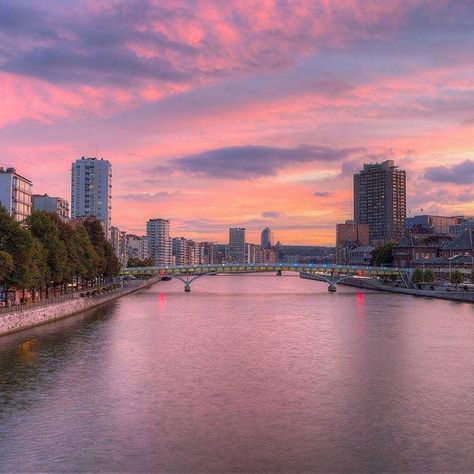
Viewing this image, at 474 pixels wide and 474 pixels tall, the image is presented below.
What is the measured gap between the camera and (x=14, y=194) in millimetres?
112500

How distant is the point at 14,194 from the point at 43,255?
44048 millimetres

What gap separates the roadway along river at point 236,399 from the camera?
24.9 m

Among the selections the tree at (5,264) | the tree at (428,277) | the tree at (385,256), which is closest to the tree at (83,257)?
the tree at (5,264)

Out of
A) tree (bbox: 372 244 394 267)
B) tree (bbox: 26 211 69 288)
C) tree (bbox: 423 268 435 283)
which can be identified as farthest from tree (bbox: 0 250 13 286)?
tree (bbox: 372 244 394 267)

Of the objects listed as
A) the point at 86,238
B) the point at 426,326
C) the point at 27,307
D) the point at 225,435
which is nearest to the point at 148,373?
the point at 225,435

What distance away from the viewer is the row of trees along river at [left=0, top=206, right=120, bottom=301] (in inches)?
2456

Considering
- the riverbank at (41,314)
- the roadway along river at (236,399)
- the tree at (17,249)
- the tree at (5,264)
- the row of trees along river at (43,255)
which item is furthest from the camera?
the row of trees along river at (43,255)

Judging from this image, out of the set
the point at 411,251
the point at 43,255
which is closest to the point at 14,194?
the point at 43,255

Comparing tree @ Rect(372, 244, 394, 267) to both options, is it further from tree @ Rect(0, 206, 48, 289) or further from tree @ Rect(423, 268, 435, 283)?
tree @ Rect(0, 206, 48, 289)

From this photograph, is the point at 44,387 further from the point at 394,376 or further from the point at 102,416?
the point at 394,376

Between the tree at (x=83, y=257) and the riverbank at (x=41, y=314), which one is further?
the tree at (x=83, y=257)

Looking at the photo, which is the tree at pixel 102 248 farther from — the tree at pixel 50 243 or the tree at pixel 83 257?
the tree at pixel 50 243

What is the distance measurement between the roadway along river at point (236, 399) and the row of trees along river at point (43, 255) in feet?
20.9

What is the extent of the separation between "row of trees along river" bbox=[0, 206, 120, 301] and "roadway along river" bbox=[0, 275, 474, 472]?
6.36 metres
